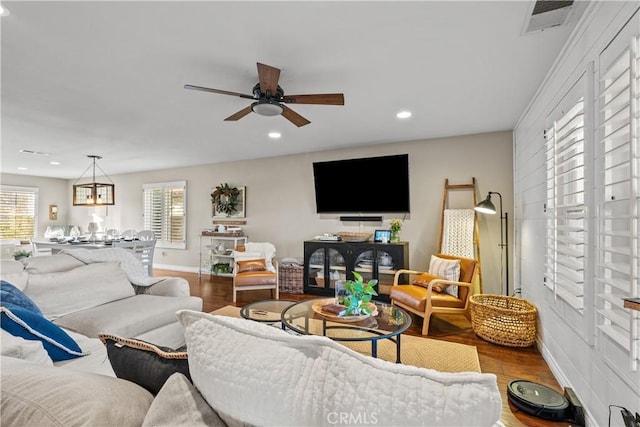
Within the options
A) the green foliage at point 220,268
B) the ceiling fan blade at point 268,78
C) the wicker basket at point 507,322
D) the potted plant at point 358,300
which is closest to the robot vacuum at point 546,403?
the potted plant at point 358,300

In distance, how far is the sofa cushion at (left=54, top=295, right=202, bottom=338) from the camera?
83.8 inches

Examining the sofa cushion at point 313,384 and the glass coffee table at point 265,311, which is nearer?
the sofa cushion at point 313,384

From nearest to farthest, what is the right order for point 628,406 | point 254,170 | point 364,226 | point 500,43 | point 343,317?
point 628,406
point 500,43
point 343,317
point 364,226
point 254,170

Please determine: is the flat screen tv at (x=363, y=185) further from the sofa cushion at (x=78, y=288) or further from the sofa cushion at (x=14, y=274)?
the sofa cushion at (x=14, y=274)

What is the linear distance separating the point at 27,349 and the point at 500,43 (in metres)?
2.90

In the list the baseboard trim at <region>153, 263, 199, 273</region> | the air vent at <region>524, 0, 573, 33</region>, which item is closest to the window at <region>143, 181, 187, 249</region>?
the baseboard trim at <region>153, 263, 199, 273</region>

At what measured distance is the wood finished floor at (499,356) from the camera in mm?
1814

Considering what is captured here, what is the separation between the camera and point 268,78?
7.41ft

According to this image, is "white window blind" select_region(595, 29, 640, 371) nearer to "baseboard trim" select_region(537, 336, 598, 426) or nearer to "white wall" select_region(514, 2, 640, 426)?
"white wall" select_region(514, 2, 640, 426)

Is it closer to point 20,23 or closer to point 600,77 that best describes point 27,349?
point 20,23

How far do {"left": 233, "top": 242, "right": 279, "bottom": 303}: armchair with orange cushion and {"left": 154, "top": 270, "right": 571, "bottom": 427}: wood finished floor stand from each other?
239 millimetres

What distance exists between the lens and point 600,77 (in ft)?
5.43

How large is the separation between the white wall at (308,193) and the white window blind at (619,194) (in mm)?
2614

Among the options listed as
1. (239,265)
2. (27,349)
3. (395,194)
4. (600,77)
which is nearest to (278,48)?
(600,77)
